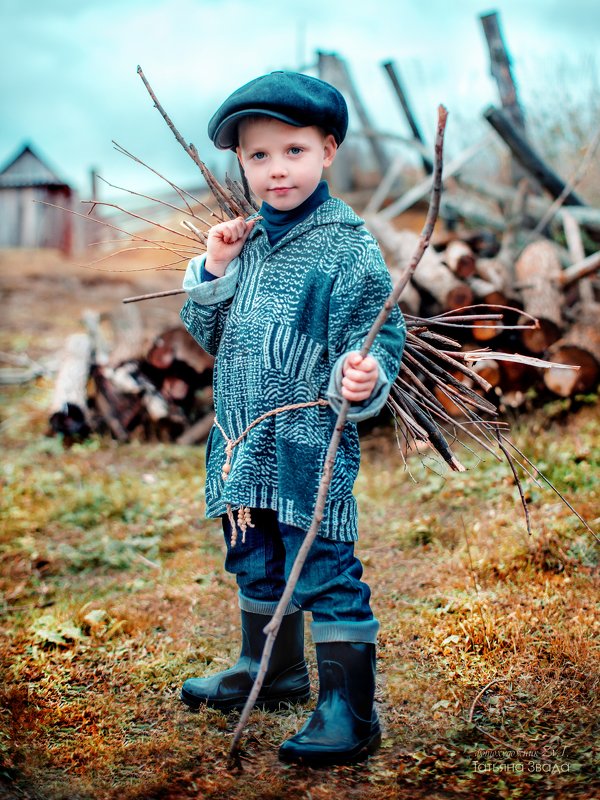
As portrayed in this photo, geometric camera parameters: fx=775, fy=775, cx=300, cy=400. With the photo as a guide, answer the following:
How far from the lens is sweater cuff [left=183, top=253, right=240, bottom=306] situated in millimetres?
2328

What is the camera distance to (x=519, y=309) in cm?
517

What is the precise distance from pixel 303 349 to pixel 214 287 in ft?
1.18

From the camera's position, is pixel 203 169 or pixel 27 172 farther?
pixel 27 172

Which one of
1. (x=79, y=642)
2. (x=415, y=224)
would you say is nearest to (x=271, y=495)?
(x=79, y=642)

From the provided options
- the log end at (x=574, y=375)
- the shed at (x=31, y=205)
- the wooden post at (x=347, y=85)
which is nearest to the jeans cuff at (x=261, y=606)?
the log end at (x=574, y=375)

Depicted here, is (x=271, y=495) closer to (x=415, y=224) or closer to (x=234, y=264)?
(x=234, y=264)

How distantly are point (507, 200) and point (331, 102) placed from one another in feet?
19.1

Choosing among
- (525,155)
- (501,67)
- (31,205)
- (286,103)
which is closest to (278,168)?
(286,103)

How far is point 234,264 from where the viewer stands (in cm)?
236

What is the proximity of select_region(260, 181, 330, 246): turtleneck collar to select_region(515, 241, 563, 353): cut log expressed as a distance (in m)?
2.87

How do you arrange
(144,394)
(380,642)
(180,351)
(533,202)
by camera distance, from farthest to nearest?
1. (533,202)
2. (144,394)
3. (180,351)
4. (380,642)

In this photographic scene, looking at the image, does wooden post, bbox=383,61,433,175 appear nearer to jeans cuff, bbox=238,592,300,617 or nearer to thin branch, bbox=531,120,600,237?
thin branch, bbox=531,120,600,237

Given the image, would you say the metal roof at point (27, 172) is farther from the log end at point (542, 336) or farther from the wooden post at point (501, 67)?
the log end at point (542, 336)

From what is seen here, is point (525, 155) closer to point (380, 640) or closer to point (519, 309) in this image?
point (519, 309)
